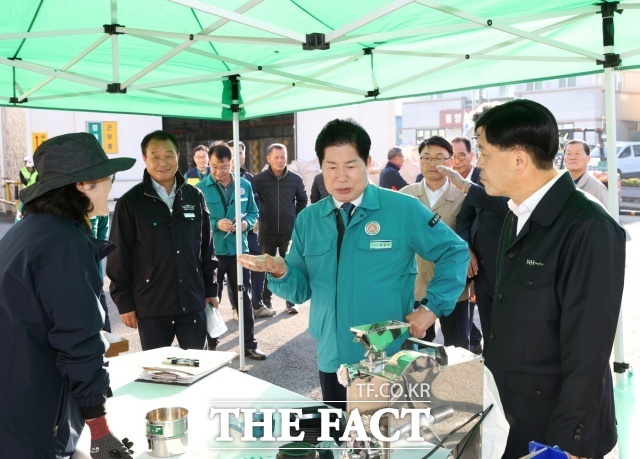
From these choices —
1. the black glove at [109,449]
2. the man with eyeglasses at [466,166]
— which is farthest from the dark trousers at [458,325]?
the black glove at [109,449]

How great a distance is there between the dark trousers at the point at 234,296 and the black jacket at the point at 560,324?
3209mm

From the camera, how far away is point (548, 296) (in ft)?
5.20

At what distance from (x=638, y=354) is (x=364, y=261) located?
141 inches

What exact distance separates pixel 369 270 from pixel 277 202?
4385 mm

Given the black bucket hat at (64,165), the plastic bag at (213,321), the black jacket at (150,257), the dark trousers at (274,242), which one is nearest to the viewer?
the black bucket hat at (64,165)

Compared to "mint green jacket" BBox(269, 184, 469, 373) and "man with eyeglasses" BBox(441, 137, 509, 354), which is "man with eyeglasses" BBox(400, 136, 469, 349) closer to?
"man with eyeglasses" BBox(441, 137, 509, 354)

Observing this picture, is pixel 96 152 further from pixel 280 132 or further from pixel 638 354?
pixel 280 132

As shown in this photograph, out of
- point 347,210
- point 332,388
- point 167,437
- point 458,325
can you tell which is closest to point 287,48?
point 347,210

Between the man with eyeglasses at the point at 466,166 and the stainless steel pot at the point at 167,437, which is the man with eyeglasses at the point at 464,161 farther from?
the stainless steel pot at the point at 167,437

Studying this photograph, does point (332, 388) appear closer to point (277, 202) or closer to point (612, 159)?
point (612, 159)

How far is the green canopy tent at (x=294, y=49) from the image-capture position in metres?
3.00

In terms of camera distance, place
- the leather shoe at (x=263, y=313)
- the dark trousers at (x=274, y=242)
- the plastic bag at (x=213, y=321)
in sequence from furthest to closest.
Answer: the dark trousers at (x=274, y=242), the leather shoe at (x=263, y=313), the plastic bag at (x=213, y=321)

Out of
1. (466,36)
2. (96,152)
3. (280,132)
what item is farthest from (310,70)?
(280,132)

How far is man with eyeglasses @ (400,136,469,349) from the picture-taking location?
3.87 meters
